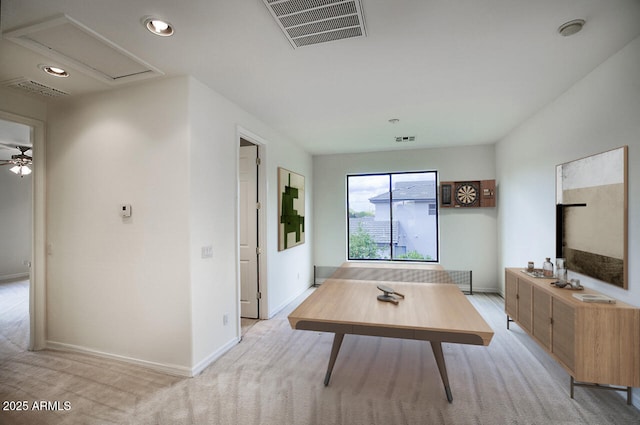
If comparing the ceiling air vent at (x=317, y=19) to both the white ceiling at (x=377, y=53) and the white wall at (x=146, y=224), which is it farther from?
the white wall at (x=146, y=224)

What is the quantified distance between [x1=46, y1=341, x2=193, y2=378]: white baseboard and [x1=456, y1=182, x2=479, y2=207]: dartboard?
4732mm

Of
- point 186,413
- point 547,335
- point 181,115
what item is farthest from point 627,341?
point 181,115

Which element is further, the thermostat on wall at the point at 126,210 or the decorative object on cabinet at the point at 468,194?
the decorative object on cabinet at the point at 468,194

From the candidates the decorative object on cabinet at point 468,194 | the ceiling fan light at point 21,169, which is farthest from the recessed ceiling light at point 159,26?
the ceiling fan light at point 21,169

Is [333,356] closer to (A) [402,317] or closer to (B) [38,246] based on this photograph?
(A) [402,317]

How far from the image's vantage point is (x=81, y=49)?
2.08m

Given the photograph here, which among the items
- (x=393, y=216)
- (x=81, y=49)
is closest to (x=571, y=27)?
(x=81, y=49)

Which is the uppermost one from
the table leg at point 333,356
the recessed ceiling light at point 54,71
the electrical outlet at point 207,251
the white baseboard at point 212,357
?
the recessed ceiling light at point 54,71

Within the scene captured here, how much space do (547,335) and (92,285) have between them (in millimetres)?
4253

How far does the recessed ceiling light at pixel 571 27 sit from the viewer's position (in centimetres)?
184

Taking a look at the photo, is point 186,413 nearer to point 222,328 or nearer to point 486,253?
point 222,328

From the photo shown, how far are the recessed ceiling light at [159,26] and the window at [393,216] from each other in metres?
4.34

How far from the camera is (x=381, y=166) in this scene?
18.4 ft

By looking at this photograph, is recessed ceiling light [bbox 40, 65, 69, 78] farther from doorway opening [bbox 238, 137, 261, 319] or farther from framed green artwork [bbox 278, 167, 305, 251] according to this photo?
framed green artwork [bbox 278, 167, 305, 251]
